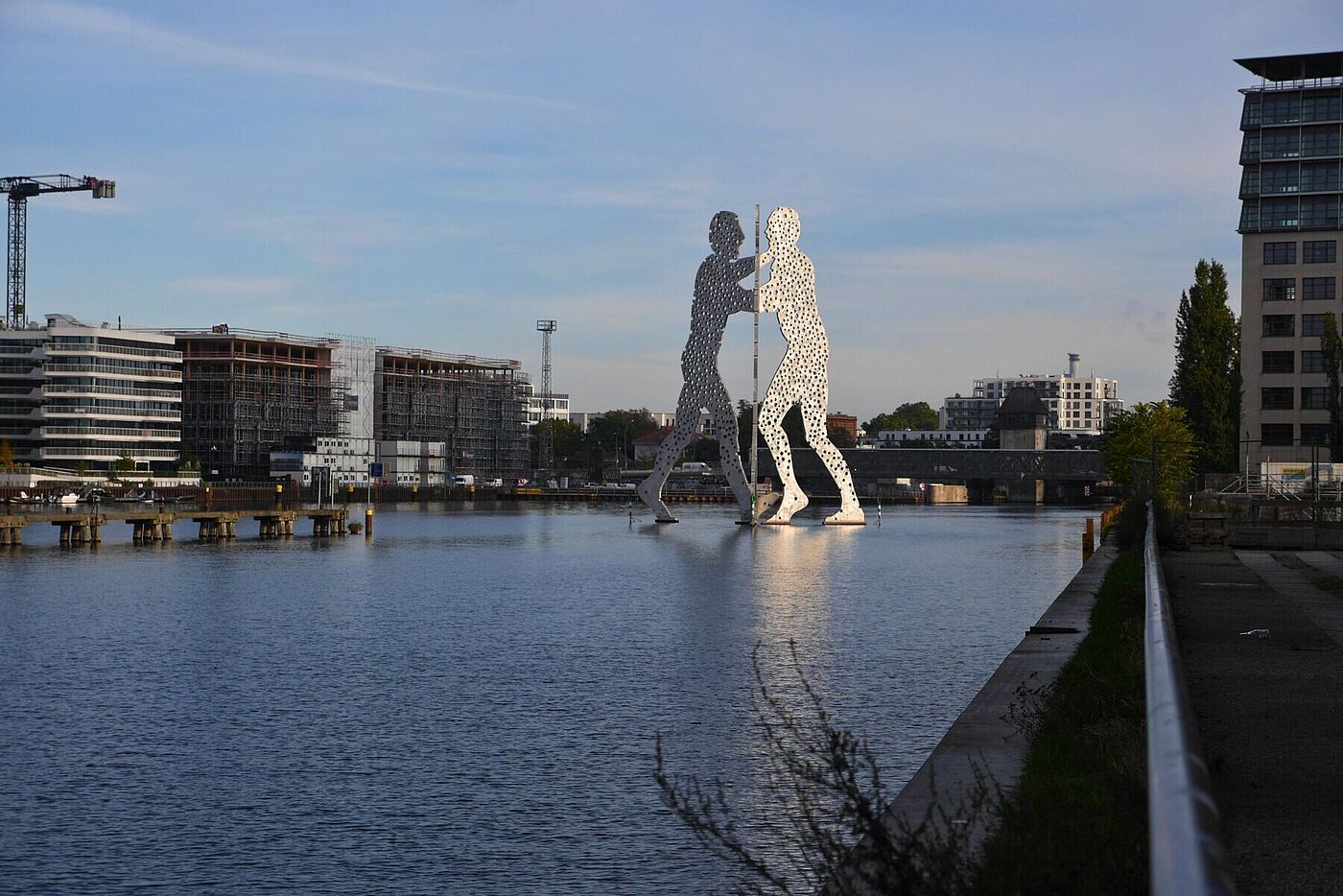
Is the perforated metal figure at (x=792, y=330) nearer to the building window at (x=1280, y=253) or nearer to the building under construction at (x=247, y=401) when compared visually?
the building window at (x=1280, y=253)

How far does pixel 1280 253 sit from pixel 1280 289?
2046mm

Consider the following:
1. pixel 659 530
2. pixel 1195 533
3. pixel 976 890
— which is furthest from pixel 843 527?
pixel 976 890

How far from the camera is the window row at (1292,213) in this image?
8594cm

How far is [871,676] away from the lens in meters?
22.1

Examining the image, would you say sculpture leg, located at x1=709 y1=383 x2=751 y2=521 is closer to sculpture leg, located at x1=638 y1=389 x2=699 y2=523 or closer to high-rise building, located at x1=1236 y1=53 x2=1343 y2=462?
sculpture leg, located at x1=638 y1=389 x2=699 y2=523

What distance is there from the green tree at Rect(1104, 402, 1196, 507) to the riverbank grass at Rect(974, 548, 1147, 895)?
169ft

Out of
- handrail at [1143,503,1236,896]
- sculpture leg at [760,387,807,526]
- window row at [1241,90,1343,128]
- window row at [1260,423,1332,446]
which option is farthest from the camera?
window row at [1241,90,1343,128]

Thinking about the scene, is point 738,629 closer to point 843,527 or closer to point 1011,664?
point 1011,664

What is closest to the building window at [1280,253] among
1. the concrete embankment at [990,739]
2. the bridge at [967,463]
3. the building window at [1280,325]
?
the building window at [1280,325]

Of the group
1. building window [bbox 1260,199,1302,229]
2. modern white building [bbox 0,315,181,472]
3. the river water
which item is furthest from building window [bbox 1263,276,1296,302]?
modern white building [bbox 0,315,181,472]

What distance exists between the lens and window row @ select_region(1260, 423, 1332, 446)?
3307 inches

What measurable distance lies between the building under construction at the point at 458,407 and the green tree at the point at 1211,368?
323 feet

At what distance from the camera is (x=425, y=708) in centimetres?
1956

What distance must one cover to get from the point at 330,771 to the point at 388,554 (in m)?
43.4
